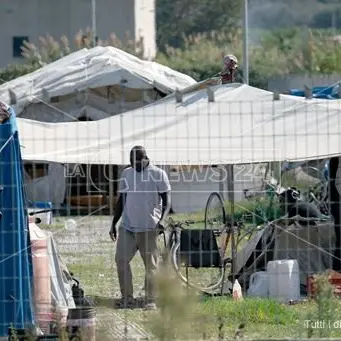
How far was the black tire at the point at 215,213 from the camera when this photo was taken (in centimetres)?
1577

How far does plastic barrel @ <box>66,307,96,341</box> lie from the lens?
10984 mm

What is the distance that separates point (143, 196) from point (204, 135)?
1360mm

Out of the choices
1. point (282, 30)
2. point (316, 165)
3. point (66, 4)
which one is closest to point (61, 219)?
point (316, 165)

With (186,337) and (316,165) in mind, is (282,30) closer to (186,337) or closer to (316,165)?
(316,165)

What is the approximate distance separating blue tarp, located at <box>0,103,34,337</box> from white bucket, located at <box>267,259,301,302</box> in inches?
138

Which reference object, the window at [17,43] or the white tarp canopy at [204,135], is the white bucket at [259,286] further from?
the window at [17,43]

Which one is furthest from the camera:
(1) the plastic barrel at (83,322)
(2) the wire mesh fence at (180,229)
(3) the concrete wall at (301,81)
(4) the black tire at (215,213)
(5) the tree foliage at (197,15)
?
(5) the tree foliage at (197,15)

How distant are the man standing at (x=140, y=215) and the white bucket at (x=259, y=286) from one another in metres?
1.06

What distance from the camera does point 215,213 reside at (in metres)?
16.9

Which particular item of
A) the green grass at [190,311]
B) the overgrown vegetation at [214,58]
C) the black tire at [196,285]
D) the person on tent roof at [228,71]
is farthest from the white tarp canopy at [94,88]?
the black tire at [196,285]

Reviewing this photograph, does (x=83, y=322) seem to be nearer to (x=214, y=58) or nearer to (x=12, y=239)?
(x=12, y=239)

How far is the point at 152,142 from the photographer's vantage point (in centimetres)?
1395

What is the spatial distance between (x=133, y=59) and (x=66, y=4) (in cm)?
2478

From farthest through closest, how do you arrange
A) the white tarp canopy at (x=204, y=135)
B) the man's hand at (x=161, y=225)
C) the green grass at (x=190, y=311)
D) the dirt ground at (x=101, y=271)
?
the man's hand at (x=161, y=225) < the white tarp canopy at (x=204, y=135) < the dirt ground at (x=101, y=271) < the green grass at (x=190, y=311)
